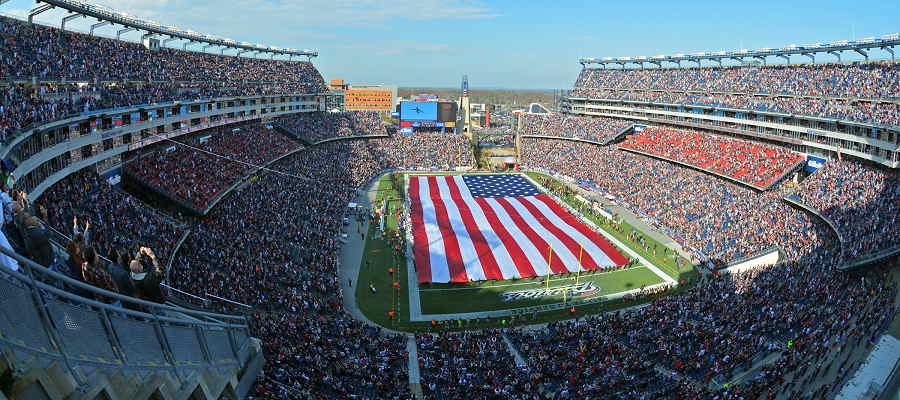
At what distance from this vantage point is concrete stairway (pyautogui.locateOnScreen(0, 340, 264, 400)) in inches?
164

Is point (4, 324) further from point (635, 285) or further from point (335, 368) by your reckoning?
point (635, 285)

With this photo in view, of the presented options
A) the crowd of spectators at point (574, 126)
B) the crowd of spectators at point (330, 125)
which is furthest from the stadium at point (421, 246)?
the crowd of spectators at point (574, 126)

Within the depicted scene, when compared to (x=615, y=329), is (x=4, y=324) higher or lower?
higher

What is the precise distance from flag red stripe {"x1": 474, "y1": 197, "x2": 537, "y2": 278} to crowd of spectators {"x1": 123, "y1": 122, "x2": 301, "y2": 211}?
17.6 m

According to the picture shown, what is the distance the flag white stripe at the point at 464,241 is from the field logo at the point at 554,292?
247 centimetres

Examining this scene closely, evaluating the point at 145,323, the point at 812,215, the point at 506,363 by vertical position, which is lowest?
the point at 506,363

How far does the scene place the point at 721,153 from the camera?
147 ft

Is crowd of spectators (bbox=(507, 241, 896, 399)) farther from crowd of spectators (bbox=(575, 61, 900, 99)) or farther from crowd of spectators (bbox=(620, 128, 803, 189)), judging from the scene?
crowd of spectators (bbox=(575, 61, 900, 99))

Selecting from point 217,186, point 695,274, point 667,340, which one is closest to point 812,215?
point 695,274

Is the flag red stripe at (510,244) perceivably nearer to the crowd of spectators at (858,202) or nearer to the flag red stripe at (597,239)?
the flag red stripe at (597,239)

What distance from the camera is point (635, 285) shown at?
1085 inches

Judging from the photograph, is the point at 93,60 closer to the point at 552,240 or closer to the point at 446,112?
the point at 552,240

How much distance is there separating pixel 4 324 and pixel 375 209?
122 feet

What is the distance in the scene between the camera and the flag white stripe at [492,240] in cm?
2909
